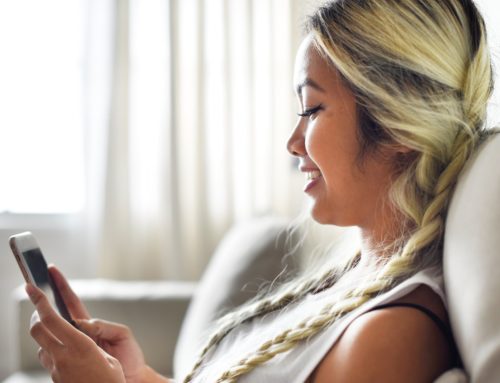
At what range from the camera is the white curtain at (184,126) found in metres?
2.59

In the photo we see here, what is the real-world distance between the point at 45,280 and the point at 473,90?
0.74 metres

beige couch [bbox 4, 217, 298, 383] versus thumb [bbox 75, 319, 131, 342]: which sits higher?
A: thumb [bbox 75, 319, 131, 342]

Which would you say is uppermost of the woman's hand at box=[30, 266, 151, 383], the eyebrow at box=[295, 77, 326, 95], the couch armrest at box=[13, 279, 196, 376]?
the eyebrow at box=[295, 77, 326, 95]

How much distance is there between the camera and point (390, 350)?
734 millimetres

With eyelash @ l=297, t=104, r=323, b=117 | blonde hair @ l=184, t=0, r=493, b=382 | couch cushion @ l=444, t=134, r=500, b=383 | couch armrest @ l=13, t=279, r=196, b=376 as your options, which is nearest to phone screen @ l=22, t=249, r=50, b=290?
blonde hair @ l=184, t=0, r=493, b=382

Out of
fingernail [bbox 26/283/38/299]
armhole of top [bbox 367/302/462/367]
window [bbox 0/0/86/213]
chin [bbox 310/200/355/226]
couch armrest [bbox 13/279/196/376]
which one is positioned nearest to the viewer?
armhole of top [bbox 367/302/462/367]

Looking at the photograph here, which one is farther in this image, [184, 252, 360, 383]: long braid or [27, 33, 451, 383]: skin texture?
[184, 252, 360, 383]: long braid

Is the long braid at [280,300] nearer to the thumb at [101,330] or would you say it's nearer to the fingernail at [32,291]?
the thumb at [101,330]

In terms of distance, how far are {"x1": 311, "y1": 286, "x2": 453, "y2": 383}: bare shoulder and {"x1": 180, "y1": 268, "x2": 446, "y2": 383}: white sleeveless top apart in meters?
0.02

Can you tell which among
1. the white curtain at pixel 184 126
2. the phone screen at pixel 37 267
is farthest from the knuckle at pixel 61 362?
the white curtain at pixel 184 126

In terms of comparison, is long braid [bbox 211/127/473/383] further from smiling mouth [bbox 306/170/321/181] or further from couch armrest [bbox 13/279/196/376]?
couch armrest [bbox 13/279/196/376]

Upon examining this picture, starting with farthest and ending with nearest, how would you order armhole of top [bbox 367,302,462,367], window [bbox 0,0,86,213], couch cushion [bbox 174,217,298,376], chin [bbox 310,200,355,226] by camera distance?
window [bbox 0,0,86,213] → couch cushion [bbox 174,217,298,376] → chin [bbox 310,200,355,226] → armhole of top [bbox 367,302,462,367]

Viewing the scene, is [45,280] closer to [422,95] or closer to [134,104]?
[422,95]

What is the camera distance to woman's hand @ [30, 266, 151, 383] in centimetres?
114
